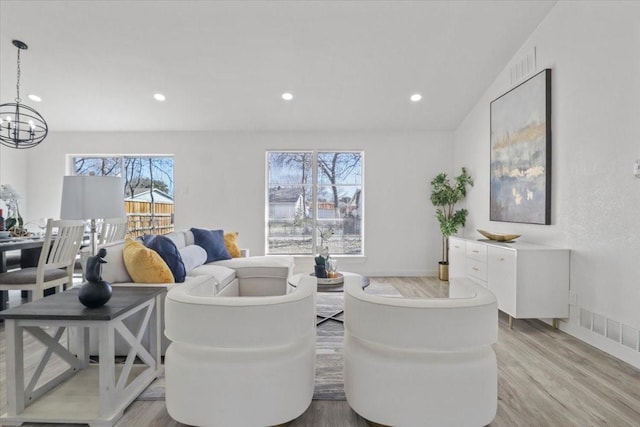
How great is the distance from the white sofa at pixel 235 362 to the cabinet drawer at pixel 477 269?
2.79m

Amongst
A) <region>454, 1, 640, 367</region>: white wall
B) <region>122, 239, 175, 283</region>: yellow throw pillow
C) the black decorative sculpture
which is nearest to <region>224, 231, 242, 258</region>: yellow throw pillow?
<region>122, 239, 175, 283</region>: yellow throw pillow

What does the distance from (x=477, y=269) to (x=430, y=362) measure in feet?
8.70

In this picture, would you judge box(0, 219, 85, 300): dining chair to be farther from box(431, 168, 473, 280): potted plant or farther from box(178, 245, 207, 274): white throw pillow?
box(431, 168, 473, 280): potted plant

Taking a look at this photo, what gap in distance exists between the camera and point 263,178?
580 cm

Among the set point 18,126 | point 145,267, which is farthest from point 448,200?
point 18,126

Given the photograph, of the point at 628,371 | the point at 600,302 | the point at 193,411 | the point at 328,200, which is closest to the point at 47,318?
the point at 193,411

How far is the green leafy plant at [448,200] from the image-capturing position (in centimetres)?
527

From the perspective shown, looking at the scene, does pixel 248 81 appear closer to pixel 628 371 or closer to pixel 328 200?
pixel 328 200

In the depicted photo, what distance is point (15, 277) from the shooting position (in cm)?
329

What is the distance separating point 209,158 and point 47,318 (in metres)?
4.35

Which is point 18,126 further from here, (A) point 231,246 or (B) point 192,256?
(A) point 231,246

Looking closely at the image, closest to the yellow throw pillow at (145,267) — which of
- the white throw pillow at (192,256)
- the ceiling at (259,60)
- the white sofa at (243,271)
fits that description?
the white sofa at (243,271)

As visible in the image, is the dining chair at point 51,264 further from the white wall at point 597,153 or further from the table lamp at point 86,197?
the white wall at point 597,153

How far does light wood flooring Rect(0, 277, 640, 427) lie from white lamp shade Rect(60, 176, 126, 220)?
116 cm
